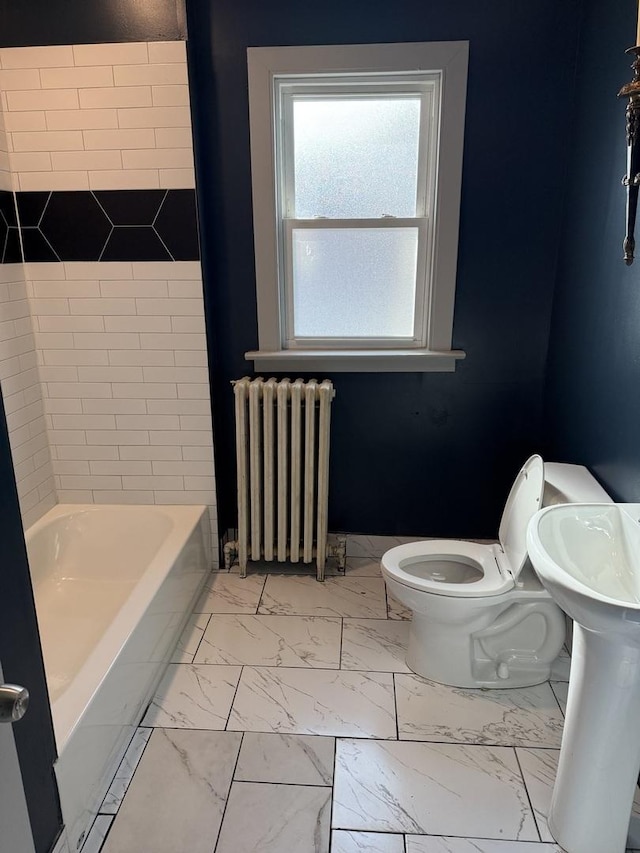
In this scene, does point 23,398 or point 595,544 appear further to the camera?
point 23,398

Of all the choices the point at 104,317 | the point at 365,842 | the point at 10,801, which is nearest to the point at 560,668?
the point at 365,842

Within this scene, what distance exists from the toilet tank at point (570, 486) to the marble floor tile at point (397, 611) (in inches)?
31.3

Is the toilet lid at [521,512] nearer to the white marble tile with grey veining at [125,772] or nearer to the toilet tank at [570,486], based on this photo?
the toilet tank at [570,486]

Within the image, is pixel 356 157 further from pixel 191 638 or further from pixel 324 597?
pixel 191 638

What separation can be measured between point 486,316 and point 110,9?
76.0 inches

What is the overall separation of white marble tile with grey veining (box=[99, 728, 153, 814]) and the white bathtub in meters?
0.02

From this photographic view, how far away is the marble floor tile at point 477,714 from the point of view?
79.3 inches

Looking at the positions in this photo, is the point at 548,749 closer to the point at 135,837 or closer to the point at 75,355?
the point at 135,837

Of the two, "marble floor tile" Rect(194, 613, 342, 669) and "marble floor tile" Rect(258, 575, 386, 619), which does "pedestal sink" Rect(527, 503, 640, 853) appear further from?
"marble floor tile" Rect(258, 575, 386, 619)

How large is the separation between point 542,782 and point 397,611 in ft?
3.07

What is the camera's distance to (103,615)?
8.28ft

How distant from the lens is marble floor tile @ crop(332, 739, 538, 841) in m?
1.71

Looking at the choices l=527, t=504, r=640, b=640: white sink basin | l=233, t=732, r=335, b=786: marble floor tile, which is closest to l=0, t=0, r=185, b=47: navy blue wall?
l=527, t=504, r=640, b=640: white sink basin

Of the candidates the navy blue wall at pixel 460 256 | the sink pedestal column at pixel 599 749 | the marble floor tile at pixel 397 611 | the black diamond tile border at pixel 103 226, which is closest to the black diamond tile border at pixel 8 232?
the black diamond tile border at pixel 103 226
